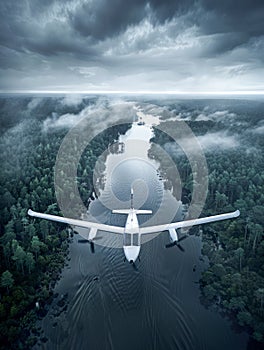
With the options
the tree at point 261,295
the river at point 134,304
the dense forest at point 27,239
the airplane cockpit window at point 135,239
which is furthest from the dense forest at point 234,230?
the dense forest at point 27,239

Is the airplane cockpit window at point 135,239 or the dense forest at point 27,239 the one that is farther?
the airplane cockpit window at point 135,239

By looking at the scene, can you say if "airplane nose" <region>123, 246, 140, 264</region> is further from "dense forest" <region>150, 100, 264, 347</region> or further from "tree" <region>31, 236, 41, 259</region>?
"tree" <region>31, 236, 41, 259</region>

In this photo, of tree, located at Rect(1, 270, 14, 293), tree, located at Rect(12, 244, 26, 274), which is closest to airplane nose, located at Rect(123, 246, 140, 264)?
tree, located at Rect(12, 244, 26, 274)

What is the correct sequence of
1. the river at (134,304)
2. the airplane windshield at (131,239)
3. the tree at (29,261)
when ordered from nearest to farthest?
1. the river at (134,304)
2. the tree at (29,261)
3. the airplane windshield at (131,239)

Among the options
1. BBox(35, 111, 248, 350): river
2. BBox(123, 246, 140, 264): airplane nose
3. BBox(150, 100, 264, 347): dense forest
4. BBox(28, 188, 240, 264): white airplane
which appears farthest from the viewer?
BBox(28, 188, 240, 264): white airplane

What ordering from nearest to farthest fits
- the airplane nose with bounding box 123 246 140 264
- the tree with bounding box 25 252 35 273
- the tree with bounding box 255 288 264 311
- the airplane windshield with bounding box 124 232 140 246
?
the tree with bounding box 255 288 264 311 → the tree with bounding box 25 252 35 273 → the airplane nose with bounding box 123 246 140 264 → the airplane windshield with bounding box 124 232 140 246

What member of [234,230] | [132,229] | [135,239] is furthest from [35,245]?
[234,230]

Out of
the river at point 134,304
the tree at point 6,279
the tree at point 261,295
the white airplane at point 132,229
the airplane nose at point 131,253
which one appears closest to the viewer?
the river at point 134,304

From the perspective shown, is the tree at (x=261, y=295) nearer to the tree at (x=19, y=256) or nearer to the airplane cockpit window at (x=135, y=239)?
the airplane cockpit window at (x=135, y=239)
